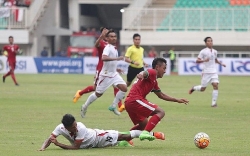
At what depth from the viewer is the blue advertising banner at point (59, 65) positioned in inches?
1949

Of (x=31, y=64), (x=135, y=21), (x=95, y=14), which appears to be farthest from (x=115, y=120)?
(x=95, y=14)

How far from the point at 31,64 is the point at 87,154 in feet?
124

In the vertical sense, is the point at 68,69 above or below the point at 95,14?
below

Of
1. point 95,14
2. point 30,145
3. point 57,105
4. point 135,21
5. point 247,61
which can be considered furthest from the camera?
point 95,14

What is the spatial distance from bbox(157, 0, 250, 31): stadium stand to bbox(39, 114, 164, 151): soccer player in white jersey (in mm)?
39859

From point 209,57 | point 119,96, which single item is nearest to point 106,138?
point 119,96

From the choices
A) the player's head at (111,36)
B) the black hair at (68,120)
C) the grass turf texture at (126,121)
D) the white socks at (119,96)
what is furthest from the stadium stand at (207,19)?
the black hair at (68,120)

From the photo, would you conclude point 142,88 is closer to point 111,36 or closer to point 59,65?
point 111,36

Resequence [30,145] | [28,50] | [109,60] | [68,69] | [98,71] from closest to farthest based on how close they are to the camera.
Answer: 1. [30,145]
2. [109,60]
3. [98,71]
4. [68,69]
5. [28,50]

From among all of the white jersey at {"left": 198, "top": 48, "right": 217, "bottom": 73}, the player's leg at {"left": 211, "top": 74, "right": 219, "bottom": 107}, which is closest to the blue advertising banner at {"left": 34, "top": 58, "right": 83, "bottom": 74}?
the white jersey at {"left": 198, "top": 48, "right": 217, "bottom": 73}

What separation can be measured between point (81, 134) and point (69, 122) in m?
0.54

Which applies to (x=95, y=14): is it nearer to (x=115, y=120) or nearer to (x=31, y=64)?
(x=31, y=64)

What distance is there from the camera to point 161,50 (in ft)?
183

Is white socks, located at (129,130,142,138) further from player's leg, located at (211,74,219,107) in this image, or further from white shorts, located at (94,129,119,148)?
player's leg, located at (211,74,219,107)
